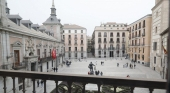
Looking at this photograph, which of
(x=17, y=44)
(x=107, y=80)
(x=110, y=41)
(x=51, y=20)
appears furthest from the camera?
(x=110, y=41)

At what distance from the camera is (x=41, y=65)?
1958 cm

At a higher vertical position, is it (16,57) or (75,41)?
(75,41)

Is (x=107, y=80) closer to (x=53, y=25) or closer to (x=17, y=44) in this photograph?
(x=17, y=44)

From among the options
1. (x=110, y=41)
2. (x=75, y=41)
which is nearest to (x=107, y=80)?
(x=75, y=41)

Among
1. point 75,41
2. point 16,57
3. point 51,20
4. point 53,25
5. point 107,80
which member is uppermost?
point 51,20

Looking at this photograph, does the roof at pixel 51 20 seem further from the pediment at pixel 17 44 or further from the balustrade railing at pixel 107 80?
the balustrade railing at pixel 107 80

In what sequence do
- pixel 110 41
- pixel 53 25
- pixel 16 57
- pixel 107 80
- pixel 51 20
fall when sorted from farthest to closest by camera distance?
1. pixel 110 41
2. pixel 51 20
3. pixel 53 25
4. pixel 16 57
5. pixel 107 80

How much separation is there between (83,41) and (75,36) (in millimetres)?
4037

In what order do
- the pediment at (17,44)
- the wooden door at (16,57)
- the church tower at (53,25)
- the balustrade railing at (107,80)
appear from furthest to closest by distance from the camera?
the church tower at (53,25)
the wooden door at (16,57)
the pediment at (17,44)
the balustrade railing at (107,80)

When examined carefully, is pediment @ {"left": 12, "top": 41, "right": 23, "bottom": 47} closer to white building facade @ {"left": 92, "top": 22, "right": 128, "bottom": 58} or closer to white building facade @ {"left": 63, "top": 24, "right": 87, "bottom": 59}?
white building facade @ {"left": 63, "top": 24, "right": 87, "bottom": 59}

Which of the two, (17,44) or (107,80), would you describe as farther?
(17,44)

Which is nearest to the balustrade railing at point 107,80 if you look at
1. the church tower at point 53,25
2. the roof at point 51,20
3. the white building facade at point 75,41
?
the church tower at point 53,25

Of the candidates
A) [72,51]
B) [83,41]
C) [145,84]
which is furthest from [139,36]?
[145,84]

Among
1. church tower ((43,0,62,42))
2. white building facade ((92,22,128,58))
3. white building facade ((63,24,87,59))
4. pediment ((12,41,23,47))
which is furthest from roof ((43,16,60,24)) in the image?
white building facade ((92,22,128,58))
